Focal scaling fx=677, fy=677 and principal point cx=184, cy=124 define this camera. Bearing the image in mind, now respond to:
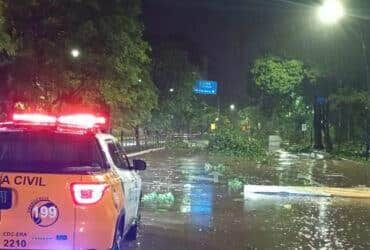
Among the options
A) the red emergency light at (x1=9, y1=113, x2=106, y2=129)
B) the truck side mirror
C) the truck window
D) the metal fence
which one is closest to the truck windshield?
the red emergency light at (x1=9, y1=113, x2=106, y2=129)

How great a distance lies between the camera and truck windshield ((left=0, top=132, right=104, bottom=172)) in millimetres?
6668

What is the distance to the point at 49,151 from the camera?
675 centimetres

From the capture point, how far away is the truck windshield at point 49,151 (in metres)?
6.67

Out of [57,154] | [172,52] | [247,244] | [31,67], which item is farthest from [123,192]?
[172,52]

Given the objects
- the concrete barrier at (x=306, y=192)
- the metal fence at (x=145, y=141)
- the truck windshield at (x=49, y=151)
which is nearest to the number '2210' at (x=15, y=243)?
the truck windshield at (x=49, y=151)

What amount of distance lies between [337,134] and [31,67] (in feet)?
120

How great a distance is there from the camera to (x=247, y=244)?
9953 mm

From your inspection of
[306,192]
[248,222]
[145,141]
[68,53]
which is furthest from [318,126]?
[248,222]

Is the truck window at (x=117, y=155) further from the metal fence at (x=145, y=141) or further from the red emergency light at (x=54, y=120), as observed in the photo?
the metal fence at (x=145, y=141)

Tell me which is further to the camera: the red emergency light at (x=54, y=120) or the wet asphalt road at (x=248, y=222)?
the wet asphalt road at (x=248, y=222)

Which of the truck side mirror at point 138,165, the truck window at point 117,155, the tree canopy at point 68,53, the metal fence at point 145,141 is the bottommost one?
the metal fence at point 145,141

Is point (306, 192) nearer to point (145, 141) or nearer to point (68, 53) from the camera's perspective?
point (68, 53)

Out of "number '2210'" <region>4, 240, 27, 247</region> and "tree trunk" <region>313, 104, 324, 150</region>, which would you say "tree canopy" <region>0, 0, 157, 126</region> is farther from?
"tree trunk" <region>313, 104, 324, 150</region>

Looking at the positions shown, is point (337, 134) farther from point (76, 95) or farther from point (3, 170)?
point (3, 170)
